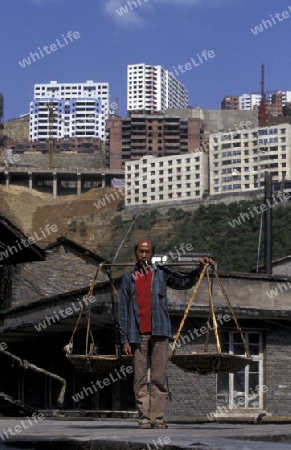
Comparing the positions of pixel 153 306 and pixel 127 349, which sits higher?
pixel 153 306

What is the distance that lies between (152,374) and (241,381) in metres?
15.0

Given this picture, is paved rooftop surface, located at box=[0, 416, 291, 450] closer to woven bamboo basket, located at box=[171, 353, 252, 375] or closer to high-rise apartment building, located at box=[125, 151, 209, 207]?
woven bamboo basket, located at box=[171, 353, 252, 375]

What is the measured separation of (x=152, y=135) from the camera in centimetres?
19512

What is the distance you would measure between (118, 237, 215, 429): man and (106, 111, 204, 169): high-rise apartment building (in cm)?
17855

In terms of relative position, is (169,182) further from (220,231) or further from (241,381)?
(241,381)

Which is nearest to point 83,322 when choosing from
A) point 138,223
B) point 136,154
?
point 138,223

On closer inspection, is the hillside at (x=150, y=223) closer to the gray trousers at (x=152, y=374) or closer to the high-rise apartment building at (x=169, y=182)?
the high-rise apartment building at (x=169, y=182)

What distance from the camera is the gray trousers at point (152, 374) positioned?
8516 millimetres

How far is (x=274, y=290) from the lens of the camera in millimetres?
25234

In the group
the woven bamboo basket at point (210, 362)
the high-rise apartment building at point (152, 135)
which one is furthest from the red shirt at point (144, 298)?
the high-rise apartment building at point (152, 135)

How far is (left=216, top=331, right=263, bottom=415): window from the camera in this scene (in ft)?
75.2

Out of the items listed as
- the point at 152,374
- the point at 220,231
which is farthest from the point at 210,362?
the point at 220,231

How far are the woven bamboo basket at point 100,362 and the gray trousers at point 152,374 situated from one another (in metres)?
0.18

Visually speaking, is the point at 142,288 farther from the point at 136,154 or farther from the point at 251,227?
the point at 136,154
